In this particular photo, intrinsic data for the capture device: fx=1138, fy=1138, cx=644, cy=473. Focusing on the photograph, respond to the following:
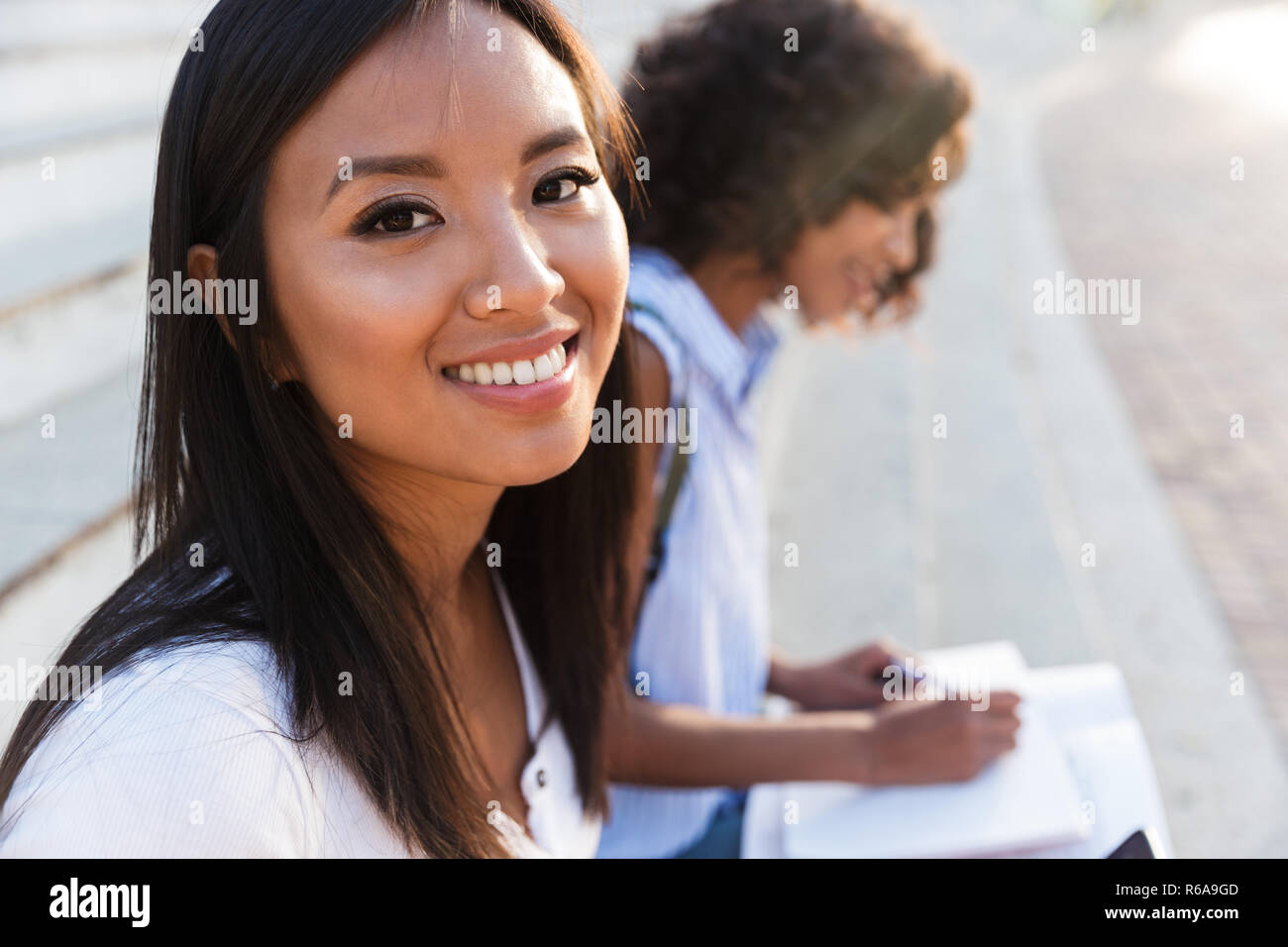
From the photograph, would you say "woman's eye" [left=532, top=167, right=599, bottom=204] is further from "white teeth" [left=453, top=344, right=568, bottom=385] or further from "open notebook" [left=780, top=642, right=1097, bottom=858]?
"open notebook" [left=780, top=642, right=1097, bottom=858]

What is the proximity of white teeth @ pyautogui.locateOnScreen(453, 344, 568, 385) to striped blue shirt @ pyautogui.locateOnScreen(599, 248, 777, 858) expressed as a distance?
2.23 feet

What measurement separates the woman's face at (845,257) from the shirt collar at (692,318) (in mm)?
219

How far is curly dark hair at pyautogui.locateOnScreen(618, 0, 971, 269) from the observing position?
245 cm

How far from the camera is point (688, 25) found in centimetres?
260

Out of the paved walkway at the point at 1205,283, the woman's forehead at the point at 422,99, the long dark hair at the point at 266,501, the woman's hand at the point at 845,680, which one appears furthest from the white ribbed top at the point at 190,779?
the paved walkway at the point at 1205,283

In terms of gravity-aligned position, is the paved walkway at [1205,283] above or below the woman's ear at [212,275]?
above

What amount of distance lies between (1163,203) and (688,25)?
319 inches

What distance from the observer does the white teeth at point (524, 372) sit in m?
1.35

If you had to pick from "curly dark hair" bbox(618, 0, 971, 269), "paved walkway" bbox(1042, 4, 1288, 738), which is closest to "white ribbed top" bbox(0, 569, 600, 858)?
"curly dark hair" bbox(618, 0, 971, 269)

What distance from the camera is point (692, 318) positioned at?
7.30 ft

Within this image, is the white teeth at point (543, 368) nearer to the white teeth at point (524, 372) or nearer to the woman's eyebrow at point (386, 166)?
the white teeth at point (524, 372)

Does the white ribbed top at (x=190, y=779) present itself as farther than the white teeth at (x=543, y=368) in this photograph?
No

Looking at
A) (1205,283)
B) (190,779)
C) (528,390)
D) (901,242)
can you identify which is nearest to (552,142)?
(528,390)
